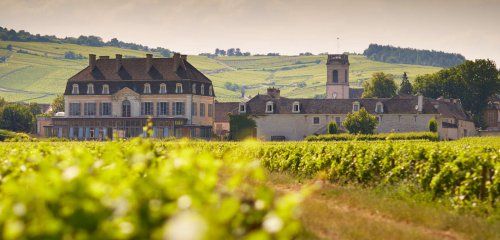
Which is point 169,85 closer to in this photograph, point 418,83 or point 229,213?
point 418,83

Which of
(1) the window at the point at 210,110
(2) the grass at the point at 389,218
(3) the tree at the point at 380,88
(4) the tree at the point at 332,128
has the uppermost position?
(3) the tree at the point at 380,88

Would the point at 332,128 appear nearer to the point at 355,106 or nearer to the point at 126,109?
the point at 355,106

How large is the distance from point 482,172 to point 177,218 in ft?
57.3

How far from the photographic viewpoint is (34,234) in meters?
6.40

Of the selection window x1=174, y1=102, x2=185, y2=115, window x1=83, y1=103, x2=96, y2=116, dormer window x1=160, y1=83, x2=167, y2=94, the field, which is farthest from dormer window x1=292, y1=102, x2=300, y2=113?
the field

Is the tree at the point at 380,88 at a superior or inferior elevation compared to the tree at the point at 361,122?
superior

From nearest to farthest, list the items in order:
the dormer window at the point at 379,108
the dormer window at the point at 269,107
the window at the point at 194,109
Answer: the dormer window at the point at 379,108 → the dormer window at the point at 269,107 → the window at the point at 194,109

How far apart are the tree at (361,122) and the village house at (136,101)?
64.9ft

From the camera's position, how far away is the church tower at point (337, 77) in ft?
540

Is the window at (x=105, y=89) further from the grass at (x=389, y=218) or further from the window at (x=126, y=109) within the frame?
the grass at (x=389, y=218)

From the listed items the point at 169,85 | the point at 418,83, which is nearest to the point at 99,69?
the point at 169,85

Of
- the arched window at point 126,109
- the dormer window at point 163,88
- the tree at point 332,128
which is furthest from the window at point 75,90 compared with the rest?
the tree at point 332,128

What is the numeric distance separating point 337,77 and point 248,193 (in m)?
155

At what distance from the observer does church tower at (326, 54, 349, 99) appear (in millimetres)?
164625
